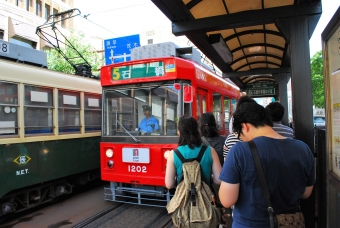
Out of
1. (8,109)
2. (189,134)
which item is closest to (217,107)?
(189,134)

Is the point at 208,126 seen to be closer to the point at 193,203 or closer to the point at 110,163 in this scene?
the point at 193,203

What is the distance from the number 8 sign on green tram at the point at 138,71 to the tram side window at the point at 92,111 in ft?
6.47

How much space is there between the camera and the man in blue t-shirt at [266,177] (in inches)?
66.1

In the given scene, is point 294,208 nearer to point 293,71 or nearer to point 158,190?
point 293,71

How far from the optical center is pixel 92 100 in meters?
7.27

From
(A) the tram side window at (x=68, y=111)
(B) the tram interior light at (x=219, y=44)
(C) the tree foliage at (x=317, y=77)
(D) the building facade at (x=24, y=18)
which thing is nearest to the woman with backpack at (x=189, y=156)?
(B) the tram interior light at (x=219, y=44)

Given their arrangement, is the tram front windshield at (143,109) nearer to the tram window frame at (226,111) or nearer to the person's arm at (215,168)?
the person's arm at (215,168)

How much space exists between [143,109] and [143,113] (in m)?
0.07

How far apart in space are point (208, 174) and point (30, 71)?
4.47 m

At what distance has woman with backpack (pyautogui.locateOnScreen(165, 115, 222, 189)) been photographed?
2.61m

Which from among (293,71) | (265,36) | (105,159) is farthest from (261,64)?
(105,159)

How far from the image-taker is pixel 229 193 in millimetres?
1722

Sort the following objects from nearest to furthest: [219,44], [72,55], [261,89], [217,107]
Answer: [219,44], [217,107], [261,89], [72,55]

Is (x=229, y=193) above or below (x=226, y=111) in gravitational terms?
below
